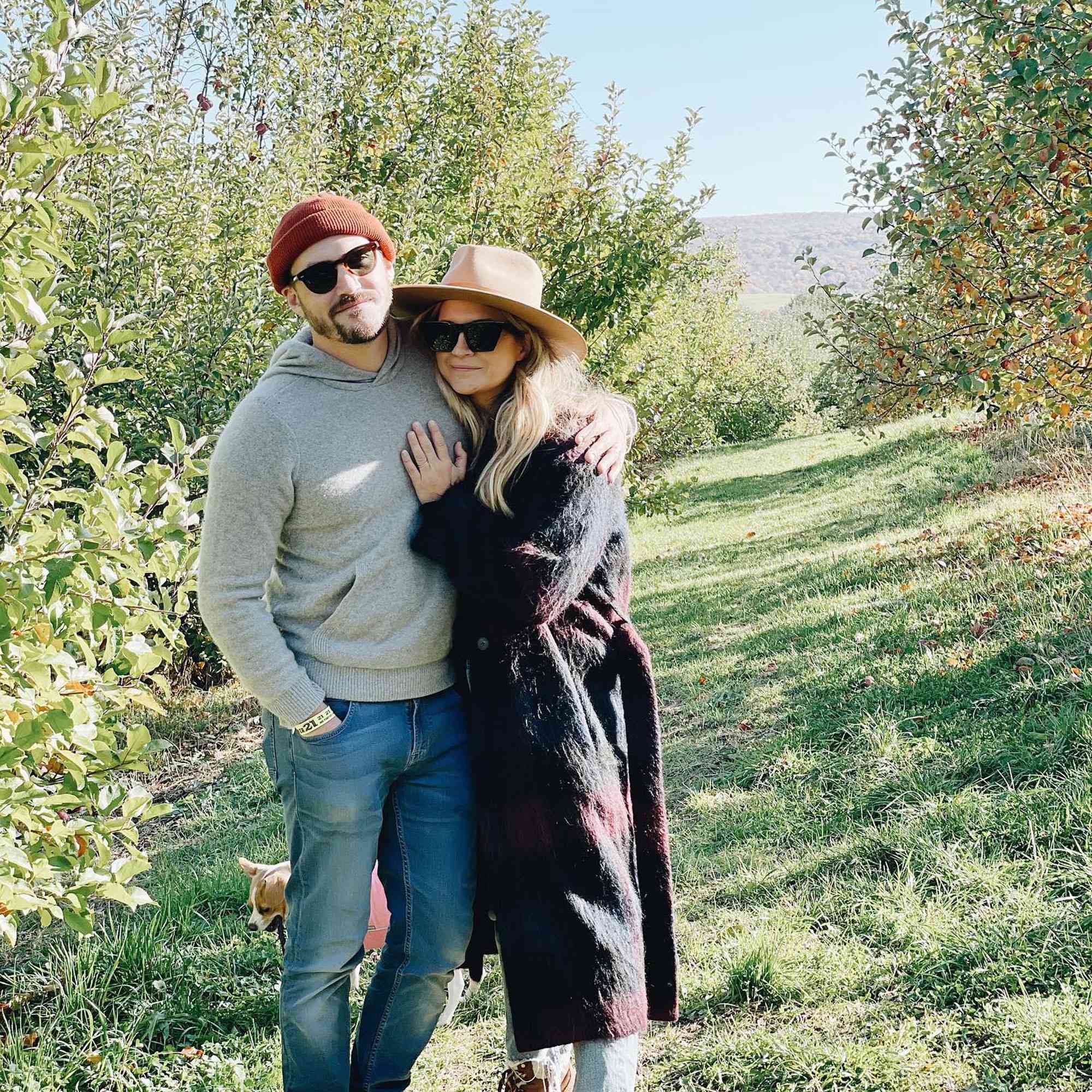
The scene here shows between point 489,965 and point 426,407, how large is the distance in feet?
7.51

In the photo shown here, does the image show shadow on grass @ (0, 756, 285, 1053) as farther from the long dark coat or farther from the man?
the long dark coat

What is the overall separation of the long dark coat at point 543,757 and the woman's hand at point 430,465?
3cm

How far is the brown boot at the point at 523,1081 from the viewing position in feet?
8.86

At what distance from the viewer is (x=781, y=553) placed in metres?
10.6

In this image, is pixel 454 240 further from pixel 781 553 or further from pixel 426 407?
pixel 781 553

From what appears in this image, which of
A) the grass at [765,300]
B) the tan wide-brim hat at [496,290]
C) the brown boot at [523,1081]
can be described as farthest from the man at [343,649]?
the grass at [765,300]

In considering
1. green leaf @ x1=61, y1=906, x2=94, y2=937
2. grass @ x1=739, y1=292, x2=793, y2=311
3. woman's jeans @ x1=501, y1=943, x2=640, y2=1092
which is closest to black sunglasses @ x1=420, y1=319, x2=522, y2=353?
woman's jeans @ x1=501, y1=943, x2=640, y2=1092

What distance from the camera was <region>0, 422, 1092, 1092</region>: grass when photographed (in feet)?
9.96

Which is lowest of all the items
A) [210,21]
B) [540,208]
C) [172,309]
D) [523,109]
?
[172,309]

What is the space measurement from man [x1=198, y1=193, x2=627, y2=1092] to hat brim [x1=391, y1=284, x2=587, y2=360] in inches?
3.7

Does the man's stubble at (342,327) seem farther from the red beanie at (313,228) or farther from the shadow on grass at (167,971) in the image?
the shadow on grass at (167,971)

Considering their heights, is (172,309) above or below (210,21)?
below

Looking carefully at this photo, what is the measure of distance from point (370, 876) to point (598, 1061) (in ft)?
2.37

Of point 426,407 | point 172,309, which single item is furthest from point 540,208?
point 426,407
